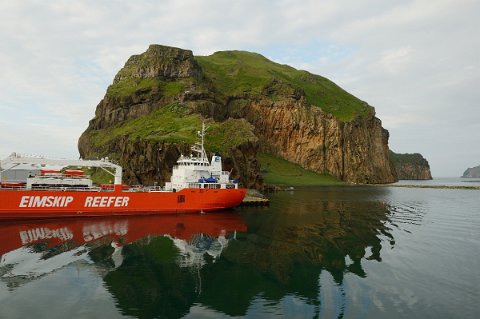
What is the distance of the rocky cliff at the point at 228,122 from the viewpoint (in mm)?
86812

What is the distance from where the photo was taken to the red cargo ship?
39406 mm

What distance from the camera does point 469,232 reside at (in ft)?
123

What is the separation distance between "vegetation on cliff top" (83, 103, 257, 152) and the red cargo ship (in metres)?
33.9

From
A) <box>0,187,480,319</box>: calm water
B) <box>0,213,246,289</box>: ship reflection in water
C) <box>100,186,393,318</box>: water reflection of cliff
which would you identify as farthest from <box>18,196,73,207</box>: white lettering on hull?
<box>100,186,393,318</box>: water reflection of cliff

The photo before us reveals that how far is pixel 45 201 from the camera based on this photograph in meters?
40.0

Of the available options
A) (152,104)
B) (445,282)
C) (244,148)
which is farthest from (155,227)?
(152,104)

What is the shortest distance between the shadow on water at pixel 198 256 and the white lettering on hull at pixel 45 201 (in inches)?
94.3

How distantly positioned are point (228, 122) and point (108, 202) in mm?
61457

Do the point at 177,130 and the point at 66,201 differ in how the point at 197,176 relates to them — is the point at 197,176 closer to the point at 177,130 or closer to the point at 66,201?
the point at 66,201

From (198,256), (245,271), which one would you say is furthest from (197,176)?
(245,271)

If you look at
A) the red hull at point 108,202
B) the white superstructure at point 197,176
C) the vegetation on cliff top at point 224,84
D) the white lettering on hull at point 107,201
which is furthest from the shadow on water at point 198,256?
the vegetation on cliff top at point 224,84

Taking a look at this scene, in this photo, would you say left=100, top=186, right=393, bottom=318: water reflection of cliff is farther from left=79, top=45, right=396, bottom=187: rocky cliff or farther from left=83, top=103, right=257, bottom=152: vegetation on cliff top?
left=83, top=103, right=257, bottom=152: vegetation on cliff top

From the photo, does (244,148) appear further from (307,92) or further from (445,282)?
(307,92)

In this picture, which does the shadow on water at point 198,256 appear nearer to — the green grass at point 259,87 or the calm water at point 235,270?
the calm water at point 235,270
